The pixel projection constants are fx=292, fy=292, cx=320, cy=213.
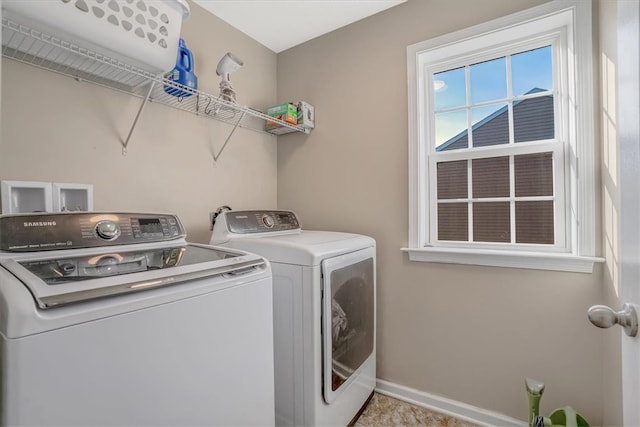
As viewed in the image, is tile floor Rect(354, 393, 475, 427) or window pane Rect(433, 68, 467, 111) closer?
tile floor Rect(354, 393, 475, 427)

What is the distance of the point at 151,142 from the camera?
1.68 m

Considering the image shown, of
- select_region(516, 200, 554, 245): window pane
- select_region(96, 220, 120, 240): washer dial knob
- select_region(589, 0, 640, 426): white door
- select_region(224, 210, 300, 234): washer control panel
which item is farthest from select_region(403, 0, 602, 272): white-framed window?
select_region(96, 220, 120, 240): washer dial knob

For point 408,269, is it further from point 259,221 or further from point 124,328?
point 124,328

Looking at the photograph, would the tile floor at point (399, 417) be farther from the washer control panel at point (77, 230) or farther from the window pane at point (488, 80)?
the window pane at point (488, 80)

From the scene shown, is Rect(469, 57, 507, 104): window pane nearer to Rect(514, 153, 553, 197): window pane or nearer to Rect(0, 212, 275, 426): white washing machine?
Rect(514, 153, 553, 197): window pane

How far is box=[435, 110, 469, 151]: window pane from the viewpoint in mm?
1930

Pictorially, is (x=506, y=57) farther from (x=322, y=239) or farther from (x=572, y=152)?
(x=322, y=239)

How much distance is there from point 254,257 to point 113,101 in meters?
1.18

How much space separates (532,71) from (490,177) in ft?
2.15

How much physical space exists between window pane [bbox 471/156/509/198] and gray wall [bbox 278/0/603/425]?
0.44 metres

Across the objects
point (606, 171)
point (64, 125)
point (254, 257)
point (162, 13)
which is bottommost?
point (254, 257)

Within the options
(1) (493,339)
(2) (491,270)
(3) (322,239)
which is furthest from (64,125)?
(1) (493,339)

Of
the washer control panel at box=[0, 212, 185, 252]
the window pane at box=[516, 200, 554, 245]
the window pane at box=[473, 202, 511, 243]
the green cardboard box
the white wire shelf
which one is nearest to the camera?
the washer control panel at box=[0, 212, 185, 252]

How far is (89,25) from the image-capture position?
1101 mm
